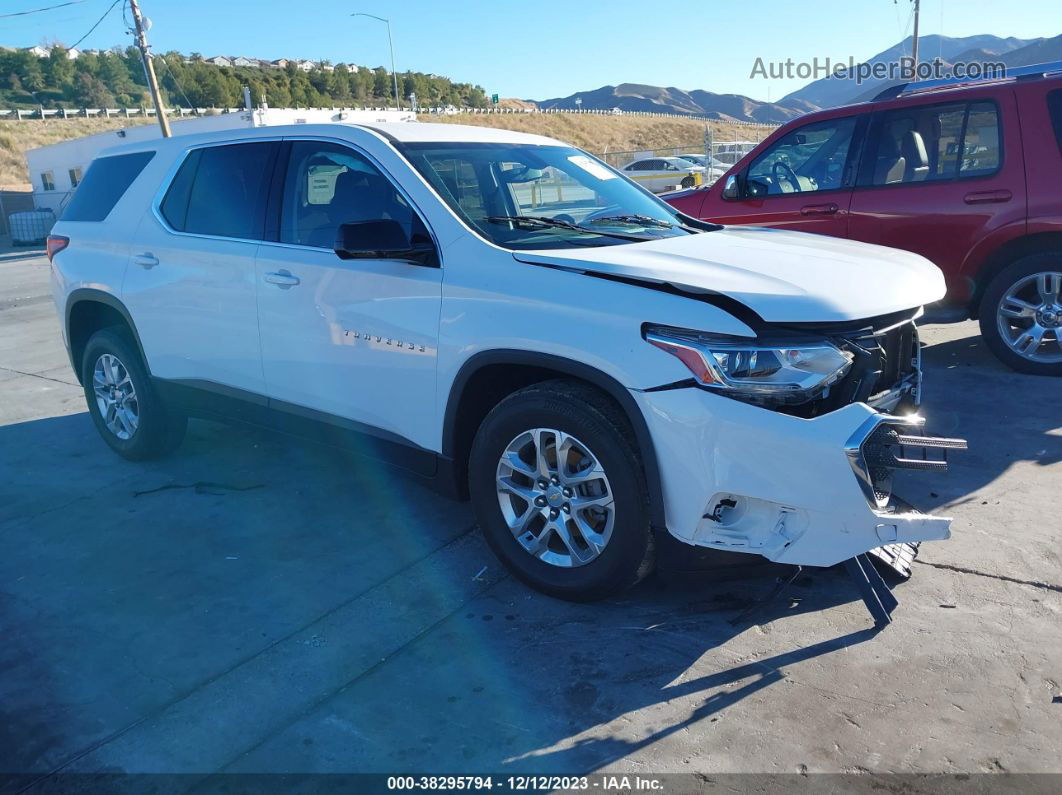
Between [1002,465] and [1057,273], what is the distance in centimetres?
209

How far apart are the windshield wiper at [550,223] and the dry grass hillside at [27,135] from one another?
206ft

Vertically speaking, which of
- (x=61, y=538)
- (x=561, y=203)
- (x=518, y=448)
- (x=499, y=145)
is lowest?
(x=61, y=538)

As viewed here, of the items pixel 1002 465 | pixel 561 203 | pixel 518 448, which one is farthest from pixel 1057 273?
pixel 518 448

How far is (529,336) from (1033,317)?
4.63 metres

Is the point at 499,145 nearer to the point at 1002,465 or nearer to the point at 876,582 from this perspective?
the point at 876,582

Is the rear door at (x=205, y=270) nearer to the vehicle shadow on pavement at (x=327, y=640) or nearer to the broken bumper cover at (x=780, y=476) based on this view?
the vehicle shadow on pavement at (x=327, y=640)

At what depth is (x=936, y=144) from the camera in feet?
21.5

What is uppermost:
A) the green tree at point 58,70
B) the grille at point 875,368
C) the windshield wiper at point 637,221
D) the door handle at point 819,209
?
the green tree at point 58,70

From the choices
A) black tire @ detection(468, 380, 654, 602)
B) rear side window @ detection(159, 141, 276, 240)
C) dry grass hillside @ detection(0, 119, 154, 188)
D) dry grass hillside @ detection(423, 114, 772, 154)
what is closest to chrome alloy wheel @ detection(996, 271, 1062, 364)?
black tire @ detection(468, 380, 654, 602)

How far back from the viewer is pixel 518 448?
3.50 m

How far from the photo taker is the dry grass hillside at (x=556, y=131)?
63344mm

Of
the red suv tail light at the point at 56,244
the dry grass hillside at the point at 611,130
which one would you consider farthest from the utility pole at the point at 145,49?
the dry grass hillside at the point at 611,130

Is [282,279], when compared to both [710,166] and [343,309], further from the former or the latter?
[710,166]

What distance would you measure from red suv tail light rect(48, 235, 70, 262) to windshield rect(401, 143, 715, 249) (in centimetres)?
287
